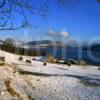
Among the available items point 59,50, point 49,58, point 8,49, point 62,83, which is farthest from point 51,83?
point 59,50


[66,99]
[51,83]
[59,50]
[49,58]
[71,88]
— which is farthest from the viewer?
[59,50]

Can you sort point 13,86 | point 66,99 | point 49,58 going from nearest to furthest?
point 66,99
point 13,86
point 49,58

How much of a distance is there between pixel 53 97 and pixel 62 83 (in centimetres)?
294

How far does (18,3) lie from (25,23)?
81cm

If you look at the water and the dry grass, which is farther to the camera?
the water

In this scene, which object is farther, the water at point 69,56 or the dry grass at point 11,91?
the water at point 69,56

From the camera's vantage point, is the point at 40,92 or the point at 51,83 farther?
the point at 51,83

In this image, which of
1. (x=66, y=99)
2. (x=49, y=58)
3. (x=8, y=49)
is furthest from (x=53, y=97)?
(x=8, y=49)

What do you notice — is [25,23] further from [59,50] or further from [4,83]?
[59,50]

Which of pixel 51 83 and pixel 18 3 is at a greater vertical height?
pixel 18 3

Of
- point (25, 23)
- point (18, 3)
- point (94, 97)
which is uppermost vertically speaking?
point (18, 3)

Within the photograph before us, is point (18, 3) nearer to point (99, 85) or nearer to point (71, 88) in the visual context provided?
point (71, 88)

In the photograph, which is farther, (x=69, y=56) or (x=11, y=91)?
(x=69, y=56)

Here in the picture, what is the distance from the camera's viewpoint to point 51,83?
1257 cm
